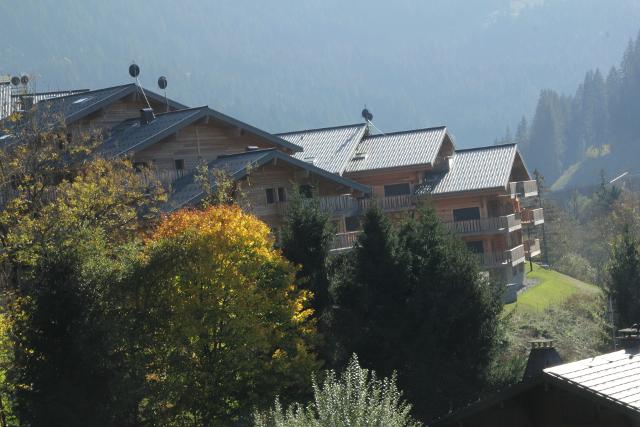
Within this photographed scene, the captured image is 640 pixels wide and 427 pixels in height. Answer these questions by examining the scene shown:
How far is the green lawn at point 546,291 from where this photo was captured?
56844mm

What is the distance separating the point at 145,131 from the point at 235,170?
5579 millimetres

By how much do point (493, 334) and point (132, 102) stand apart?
2287cm

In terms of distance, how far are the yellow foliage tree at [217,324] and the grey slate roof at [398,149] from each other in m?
34.1

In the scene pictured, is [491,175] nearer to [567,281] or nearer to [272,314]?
[567,281]

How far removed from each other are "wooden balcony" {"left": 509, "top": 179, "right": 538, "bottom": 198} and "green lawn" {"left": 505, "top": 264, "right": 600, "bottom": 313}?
5.61 meters

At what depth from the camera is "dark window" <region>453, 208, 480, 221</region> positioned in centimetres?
6059

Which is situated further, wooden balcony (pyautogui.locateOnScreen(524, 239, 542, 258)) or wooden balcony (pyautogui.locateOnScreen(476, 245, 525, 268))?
wooden balcony (pyautogui.locateOnScreen(524, 239, 542, 258))

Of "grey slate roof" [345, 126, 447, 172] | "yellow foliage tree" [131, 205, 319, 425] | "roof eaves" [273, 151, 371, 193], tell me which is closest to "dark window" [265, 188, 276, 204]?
"roof eaves" [273, 151, 371, 193]

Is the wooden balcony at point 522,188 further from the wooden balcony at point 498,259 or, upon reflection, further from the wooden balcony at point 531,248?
the wooden balcony at point 498,259

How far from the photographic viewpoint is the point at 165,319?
23.5m

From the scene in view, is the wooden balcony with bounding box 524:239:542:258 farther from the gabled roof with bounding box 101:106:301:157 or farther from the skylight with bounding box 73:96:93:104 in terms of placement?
the skylight with bounding box 73:96:93:104

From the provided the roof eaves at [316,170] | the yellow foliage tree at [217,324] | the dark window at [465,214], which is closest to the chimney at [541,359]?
the yellow foliage tree at [217,324]

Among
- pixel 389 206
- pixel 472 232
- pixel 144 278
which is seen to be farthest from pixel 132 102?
pixel 144 278

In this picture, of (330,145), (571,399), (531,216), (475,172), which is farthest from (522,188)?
(571,399)
